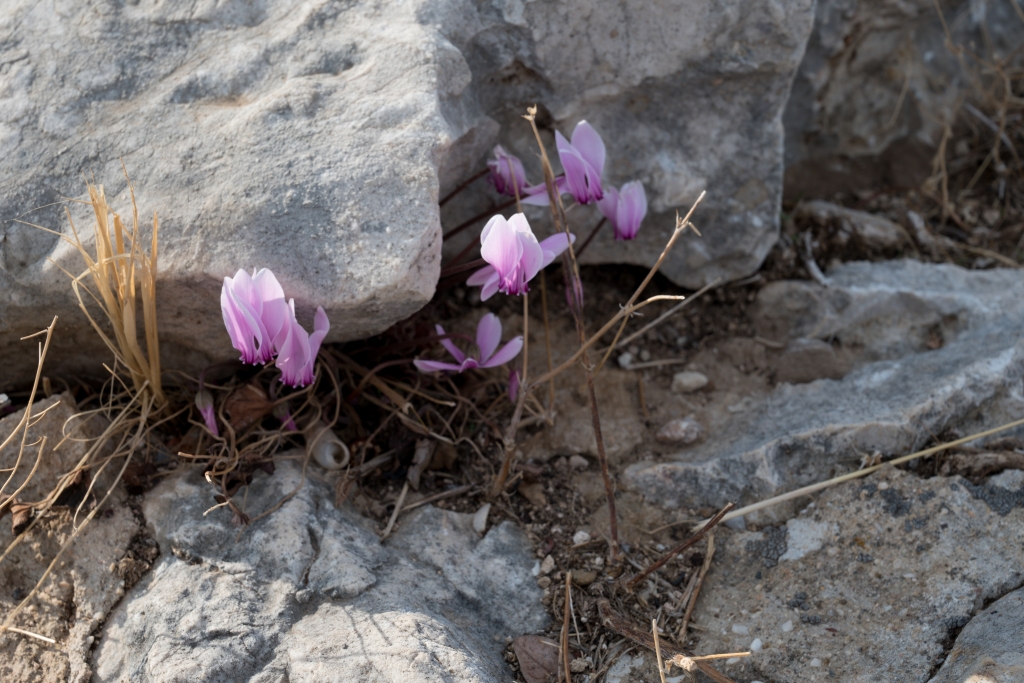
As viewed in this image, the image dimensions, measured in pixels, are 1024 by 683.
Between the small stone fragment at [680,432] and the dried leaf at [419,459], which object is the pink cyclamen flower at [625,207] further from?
the dried leaf at [419,459]

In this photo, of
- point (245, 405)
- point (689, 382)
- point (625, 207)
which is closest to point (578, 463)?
point (689, 382)

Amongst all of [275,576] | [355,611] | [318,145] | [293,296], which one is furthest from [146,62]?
[355,611]

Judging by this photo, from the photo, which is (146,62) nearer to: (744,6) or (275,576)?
(275,576)

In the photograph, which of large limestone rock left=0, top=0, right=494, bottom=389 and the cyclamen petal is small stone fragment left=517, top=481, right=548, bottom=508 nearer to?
the cyclamen petal

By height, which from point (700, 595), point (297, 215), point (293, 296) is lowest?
point (700, 595)

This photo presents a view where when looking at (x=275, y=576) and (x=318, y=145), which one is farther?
(x=318, y=145)

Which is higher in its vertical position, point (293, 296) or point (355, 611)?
point (293, 296)

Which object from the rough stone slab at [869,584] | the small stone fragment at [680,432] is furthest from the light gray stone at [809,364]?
the rough stone slab at [869,584]
